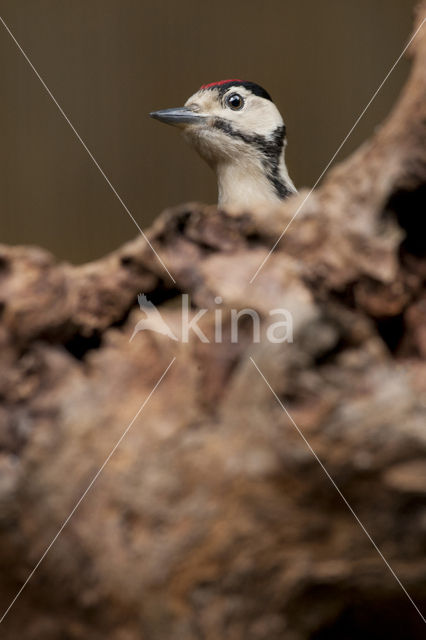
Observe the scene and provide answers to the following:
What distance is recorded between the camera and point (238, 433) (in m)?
0.71

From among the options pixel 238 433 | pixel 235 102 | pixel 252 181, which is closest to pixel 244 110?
pixel 235 102

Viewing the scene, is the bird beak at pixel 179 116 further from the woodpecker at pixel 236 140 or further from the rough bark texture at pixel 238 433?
the rough bark texture at pixel 238 433

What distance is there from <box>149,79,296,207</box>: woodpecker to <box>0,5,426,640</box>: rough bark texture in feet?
3.26

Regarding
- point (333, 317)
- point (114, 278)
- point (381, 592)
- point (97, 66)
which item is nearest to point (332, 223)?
point (333, 317)

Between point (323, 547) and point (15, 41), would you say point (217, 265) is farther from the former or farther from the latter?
point (15, 41)

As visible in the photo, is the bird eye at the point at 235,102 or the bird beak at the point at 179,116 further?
the bird eye at the point at 235,102

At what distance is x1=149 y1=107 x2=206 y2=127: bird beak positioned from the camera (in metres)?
1.73

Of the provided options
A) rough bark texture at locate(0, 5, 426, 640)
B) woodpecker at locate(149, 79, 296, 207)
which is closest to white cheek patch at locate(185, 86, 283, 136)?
woodpecker at locate(149, 79, 296, 207)

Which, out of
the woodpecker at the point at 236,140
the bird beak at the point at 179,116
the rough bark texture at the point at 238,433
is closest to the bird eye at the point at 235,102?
the woodpecker at the point at 236,140

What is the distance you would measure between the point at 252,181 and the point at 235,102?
0.20 meters

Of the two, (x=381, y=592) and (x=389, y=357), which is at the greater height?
(x=389, y=357)

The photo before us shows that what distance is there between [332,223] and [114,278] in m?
0.23

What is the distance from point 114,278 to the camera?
849 mm

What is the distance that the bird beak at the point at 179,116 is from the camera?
173 cm
